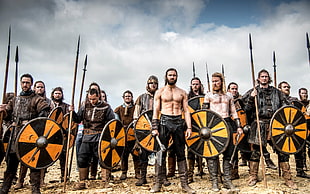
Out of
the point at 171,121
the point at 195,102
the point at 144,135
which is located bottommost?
the point at 144,135

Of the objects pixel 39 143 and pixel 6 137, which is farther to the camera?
pixel 6 137

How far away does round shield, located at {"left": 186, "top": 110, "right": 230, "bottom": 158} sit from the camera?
13.9 ft

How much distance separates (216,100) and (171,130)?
102cm

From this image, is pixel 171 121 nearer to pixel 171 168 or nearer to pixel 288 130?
pixel 171 168

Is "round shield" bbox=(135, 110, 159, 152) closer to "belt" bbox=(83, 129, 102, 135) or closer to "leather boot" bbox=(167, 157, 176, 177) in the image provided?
"belt" bbox=(83, 129, 102, 135)

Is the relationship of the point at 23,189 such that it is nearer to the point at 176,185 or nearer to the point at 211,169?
the point at 176,185

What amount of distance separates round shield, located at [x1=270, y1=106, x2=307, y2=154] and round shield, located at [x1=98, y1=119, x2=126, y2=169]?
2726mm

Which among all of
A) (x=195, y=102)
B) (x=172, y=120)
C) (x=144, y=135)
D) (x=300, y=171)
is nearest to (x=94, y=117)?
(x=144, y=135)

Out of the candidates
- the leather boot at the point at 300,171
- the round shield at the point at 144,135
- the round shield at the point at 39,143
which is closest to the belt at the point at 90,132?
the round shield at the point at 39,143

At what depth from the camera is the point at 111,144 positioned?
466 cm

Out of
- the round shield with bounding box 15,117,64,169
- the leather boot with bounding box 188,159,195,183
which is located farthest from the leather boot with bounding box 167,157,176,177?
the round shield with bounding box 15,117,64,169

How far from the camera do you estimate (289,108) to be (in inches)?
179

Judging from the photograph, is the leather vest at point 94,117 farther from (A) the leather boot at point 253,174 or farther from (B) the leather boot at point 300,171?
(B) the leather boot at point 300,171

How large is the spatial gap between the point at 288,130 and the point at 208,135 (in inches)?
56.6
